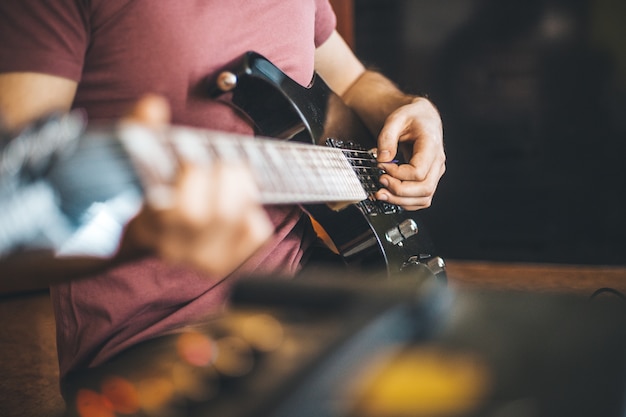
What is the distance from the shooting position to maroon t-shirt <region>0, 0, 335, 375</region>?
0.63 meters

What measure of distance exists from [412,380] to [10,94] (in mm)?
484

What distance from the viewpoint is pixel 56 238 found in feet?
1.33

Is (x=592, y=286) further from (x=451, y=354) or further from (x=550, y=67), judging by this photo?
(x=451, y=354)

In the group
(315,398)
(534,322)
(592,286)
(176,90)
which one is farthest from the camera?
(592,286)

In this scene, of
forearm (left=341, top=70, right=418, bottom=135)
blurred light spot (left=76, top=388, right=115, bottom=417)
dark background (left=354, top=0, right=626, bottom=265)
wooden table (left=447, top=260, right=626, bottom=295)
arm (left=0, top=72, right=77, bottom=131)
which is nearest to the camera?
blurred light spot (left=76, top=388, right=115, bottom=417)

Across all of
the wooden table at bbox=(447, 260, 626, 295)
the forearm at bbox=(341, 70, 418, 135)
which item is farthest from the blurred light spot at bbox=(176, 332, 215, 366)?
the wooden table at bbox=(447, 260, 626, 295)

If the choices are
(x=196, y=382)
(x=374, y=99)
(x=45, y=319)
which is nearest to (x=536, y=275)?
(x=374, y=99)

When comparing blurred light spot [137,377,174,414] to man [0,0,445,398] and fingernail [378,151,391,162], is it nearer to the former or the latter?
man [0,0,445,398]

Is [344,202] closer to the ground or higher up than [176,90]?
closer to the ground

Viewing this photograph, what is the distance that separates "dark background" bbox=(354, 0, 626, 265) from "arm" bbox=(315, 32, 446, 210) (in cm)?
129

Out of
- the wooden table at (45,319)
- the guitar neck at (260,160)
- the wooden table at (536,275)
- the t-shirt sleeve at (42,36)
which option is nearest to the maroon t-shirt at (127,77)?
the t-shirt sleeve at (42,36)

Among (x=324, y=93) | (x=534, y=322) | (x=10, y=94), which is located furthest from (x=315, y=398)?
(x=324, y=93)

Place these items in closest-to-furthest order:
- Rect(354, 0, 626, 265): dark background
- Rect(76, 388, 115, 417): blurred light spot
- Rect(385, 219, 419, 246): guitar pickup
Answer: Rect(76, 388, 115, 417): blurred light spot → Rect(385, 219, 419, 246): guitar pickup → Rect(354, 0, 626, 265): dark background

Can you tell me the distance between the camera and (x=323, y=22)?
1.09 metres
